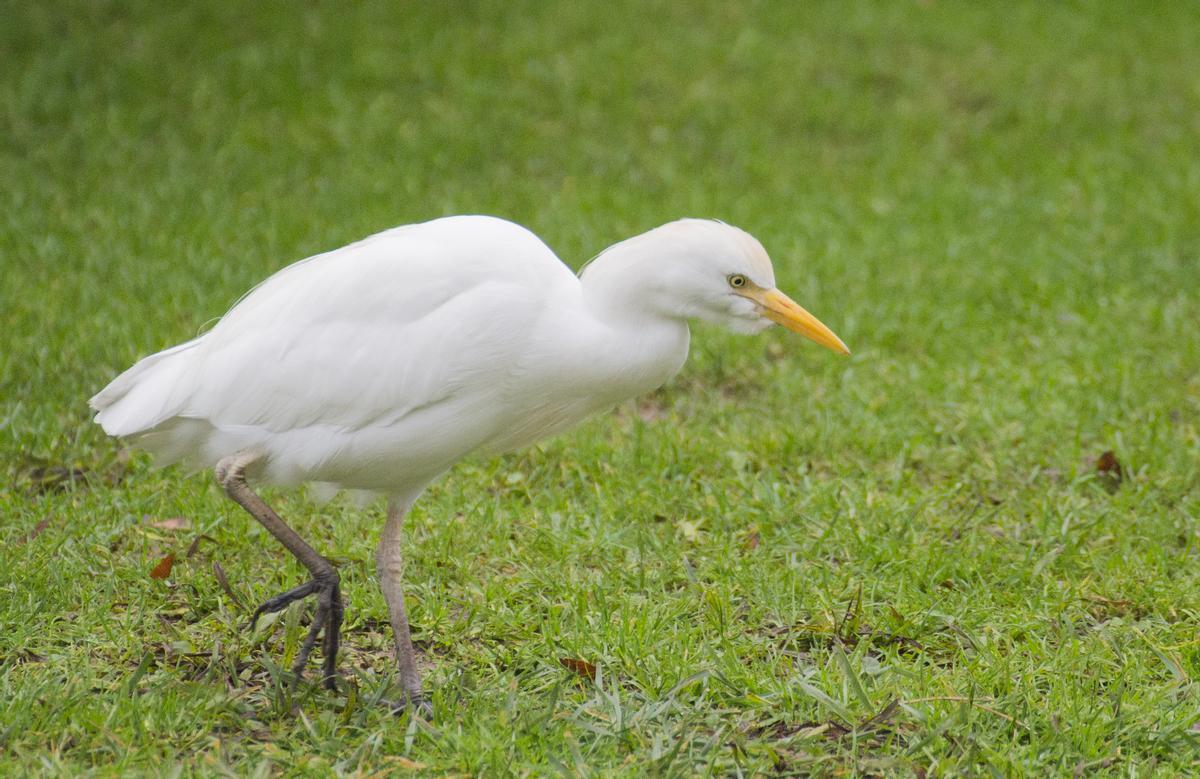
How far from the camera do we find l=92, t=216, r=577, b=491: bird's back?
3.19 meters

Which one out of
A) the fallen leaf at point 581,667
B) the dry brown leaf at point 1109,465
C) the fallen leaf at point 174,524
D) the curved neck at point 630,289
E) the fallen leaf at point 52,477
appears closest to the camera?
the curved neck at point 630,289

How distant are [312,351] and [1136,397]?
3516mm

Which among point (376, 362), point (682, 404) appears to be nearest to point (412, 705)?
point (376, 362)

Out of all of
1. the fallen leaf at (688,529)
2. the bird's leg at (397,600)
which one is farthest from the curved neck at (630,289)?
the fallen leaf at (688,529)

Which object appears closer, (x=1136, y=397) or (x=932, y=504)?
(x=932, y=504)

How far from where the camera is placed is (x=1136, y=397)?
5.38 metres

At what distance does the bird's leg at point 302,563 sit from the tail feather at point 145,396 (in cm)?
20

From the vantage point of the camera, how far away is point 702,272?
124 inches

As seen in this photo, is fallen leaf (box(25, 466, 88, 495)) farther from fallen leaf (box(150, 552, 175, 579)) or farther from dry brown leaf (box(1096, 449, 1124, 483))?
dry brown leaf (box(1096, 449, 1124, 483))

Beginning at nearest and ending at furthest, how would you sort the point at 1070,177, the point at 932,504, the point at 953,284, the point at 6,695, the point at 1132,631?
the point at 6,695, the point at 1132,631, the point at 932,504, the point at 953,284, the point at 1070,177

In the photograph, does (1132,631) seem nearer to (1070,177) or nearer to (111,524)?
(111,524)

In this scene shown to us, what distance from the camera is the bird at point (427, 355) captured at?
10.4 ft

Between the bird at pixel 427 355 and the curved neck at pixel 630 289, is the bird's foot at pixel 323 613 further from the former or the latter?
the curved neck at pixel 630 289

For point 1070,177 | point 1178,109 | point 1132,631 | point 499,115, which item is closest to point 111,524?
point 1132,631
